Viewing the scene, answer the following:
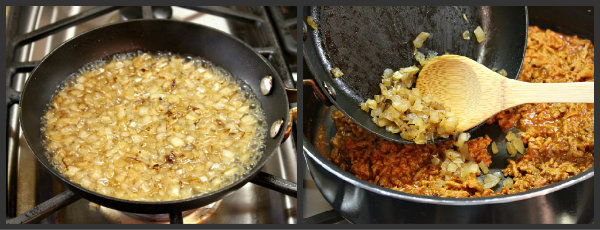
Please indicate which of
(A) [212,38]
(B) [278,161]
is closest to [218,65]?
(A) [212,38]

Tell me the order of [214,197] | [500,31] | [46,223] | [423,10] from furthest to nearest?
1. [500,31]
2. [423,10]
3. [46,223]
4. [214,197]

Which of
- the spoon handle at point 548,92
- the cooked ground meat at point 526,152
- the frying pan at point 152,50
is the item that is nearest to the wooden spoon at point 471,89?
the spoon handle at point 548,92

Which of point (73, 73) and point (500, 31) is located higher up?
point (500, 31)

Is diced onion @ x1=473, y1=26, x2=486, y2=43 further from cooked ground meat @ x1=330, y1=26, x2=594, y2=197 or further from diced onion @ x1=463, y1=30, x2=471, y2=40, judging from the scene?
cooked ground meat @ x1=330, y1=26, x2=594, y2=197

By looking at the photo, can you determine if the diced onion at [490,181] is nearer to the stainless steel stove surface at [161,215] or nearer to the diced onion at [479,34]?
the diced onion at [479,34]

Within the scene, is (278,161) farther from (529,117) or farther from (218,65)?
(529,117)

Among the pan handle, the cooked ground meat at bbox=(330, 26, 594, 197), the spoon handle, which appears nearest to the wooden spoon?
the spoon handle
